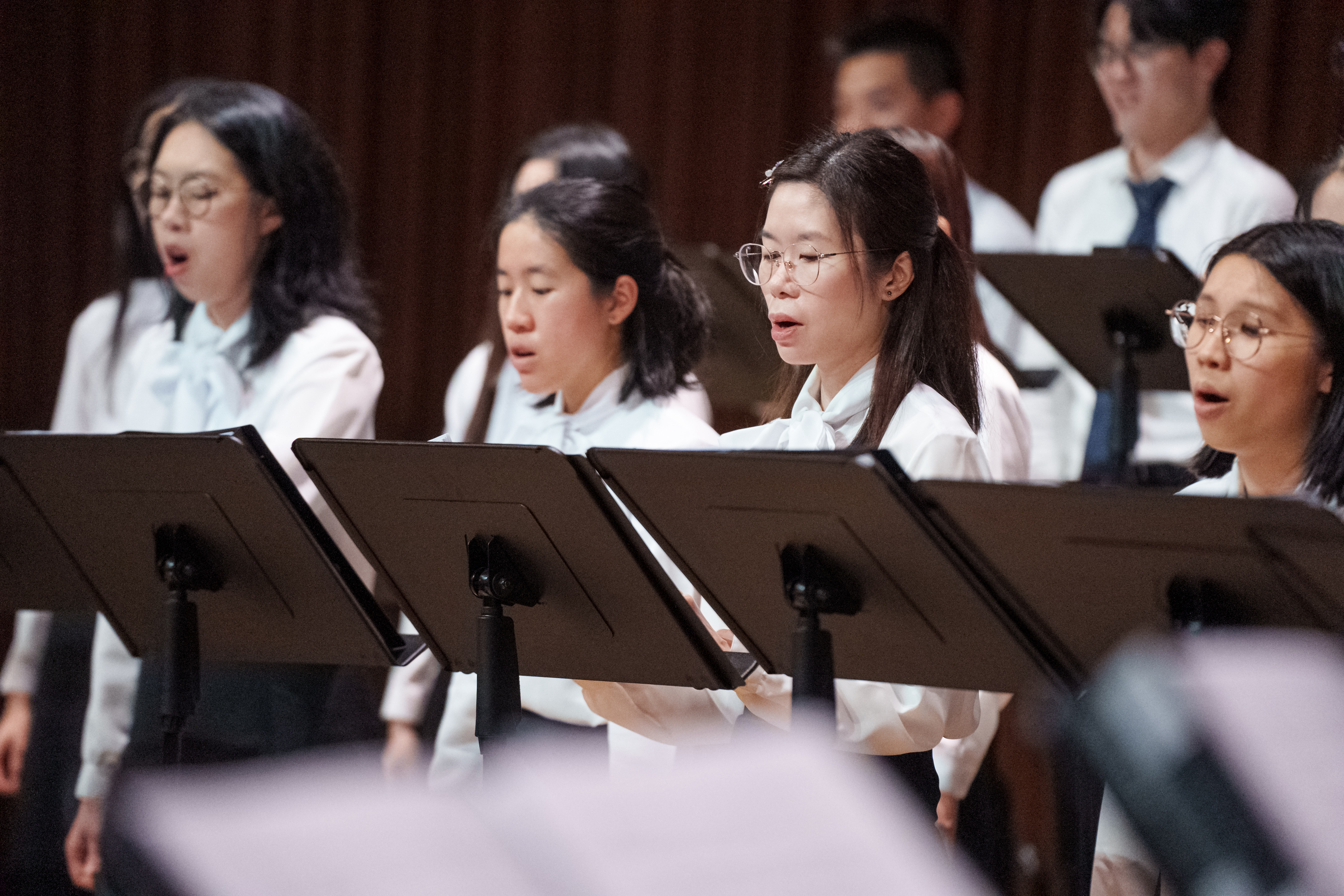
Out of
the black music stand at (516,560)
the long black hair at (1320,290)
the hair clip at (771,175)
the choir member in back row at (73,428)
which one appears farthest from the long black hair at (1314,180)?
the choir member in back row at (73,428)

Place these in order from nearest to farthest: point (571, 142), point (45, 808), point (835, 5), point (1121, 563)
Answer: point (1121, 563)
point (45, 808)
point (571, 142)
point (835, 5)

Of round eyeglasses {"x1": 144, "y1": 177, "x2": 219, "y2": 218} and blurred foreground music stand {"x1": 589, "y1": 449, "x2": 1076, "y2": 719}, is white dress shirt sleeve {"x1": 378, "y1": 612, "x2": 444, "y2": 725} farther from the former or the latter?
blurred foreground music stand {"x1": 589, "y1": 449, "x2": 1076, "y2": 719}

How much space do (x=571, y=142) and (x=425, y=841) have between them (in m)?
2.65

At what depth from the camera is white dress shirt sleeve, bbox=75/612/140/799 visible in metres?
2.71

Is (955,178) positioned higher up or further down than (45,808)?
higher up

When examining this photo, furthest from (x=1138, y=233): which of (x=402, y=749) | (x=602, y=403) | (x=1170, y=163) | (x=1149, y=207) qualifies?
(x=402, y=749)

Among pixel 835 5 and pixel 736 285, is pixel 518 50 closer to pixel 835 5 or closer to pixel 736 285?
pixel 835 5

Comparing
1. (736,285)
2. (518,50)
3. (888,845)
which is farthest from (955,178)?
(518,50)

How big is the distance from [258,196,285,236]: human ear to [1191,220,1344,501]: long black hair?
1601 millimetres

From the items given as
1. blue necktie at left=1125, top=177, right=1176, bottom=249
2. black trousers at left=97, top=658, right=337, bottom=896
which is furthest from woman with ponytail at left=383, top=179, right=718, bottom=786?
blue necktie at left=1125, top=177, right=1176, bottom=249

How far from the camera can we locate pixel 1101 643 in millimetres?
1681

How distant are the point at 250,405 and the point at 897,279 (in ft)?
3.96

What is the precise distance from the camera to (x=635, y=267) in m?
2.56

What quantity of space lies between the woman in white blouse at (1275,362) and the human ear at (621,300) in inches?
33.3
